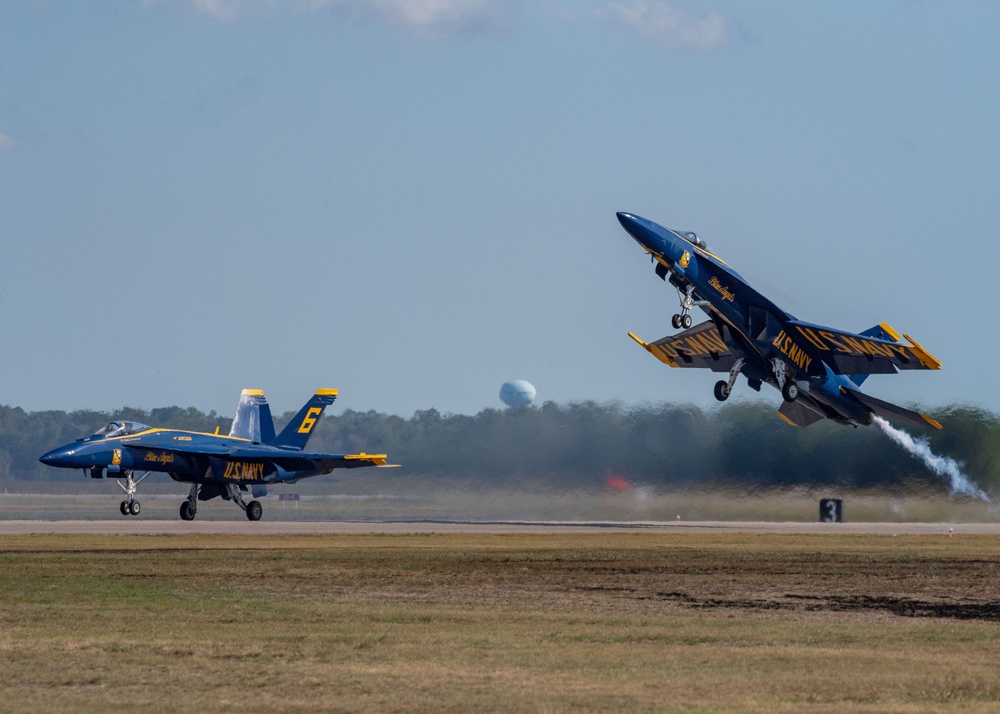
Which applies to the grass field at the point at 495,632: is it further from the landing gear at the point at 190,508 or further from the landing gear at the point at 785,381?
the landing gear at the point at 190,508

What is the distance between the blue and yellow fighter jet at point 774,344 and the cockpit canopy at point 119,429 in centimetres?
1852

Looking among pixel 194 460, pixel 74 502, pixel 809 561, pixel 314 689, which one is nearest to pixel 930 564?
pixel 809 561

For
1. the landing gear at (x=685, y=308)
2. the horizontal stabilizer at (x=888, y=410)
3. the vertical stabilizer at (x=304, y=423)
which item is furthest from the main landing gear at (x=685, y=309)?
the vertical stabilizer at (x=304, y=423)

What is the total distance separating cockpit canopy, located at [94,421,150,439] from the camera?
152 ft

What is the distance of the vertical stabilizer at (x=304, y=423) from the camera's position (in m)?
53.9

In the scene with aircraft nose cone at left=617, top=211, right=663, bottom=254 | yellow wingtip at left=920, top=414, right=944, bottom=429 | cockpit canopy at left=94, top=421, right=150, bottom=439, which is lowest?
cockpit canopy at left=94, top=421, right=150, bottom=439

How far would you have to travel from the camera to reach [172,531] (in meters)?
40.2

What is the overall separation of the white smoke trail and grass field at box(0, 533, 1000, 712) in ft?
65.6

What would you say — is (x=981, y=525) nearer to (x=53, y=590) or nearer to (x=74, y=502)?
(x=53, y=590)

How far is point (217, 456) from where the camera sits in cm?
4909

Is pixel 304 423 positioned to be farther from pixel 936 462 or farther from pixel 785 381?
pixel 936 462

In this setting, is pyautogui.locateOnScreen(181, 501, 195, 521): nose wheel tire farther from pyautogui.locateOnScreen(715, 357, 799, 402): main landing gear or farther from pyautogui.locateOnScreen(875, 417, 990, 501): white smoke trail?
pyautogui.locateOnScreen(875, 417, 990, 501): white smoke trail

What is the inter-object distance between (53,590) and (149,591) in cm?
155

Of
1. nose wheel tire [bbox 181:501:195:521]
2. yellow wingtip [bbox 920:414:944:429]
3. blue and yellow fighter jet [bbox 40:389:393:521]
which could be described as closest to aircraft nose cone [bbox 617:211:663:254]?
yellow wingtip [bbox 920:414:944:429]
